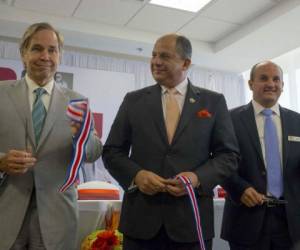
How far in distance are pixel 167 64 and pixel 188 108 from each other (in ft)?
0.81

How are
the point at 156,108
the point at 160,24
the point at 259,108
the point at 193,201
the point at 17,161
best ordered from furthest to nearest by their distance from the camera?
the point at 160,24
the point at 259,108
the point at 156,108
the point at 193,201
the point at 17,161

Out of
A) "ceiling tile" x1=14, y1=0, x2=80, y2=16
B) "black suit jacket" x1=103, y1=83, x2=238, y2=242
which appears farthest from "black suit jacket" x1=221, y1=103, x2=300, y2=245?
"ceiling tile" x1=14, y1=0, x2=80, y2=16

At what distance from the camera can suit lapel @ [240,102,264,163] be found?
6.89 ft

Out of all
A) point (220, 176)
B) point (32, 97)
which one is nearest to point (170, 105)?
point (220, 176)

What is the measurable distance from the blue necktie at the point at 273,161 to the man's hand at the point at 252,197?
0.11 meters

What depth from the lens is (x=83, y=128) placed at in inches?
61.3

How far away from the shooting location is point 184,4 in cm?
521

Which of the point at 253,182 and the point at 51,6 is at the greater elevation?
the point at 51,6

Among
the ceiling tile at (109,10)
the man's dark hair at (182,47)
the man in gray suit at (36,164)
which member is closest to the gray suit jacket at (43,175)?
the man in gray suit at (36,164)

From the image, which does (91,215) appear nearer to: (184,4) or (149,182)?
(149,182)

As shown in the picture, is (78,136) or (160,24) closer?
(78,136)

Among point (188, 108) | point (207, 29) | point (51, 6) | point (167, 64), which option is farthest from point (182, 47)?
point (207, 29)

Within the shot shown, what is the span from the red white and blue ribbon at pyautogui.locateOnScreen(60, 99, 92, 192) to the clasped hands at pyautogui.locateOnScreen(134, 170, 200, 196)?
0.25 metres

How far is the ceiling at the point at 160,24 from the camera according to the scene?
5.20 m
